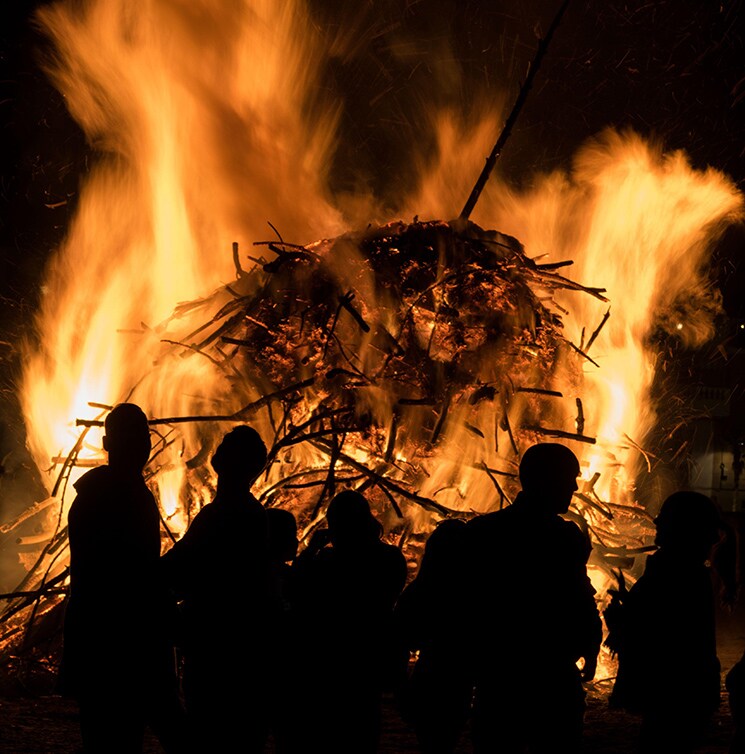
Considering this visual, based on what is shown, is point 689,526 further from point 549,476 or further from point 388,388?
point 388,388

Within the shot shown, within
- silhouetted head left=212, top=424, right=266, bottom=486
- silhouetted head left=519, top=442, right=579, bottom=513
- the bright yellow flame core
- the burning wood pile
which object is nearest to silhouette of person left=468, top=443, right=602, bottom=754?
silhouetted head left=519, top=442, right=579, bottom=513

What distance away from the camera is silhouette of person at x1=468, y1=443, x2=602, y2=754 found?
3.04 metres

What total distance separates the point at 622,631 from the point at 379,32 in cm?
770

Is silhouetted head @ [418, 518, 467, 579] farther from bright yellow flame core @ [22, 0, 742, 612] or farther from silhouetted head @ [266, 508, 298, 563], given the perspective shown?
bright yellow flame core @ [22, 0, 742, 612]

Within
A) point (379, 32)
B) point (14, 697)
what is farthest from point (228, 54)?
point (14, 697)

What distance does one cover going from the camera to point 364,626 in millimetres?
3240

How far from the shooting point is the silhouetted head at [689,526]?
3.14m

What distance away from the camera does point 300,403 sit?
19.8 ft

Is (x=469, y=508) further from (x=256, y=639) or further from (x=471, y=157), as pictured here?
(x=471, y=157)

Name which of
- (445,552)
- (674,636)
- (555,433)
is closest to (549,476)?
(445,552)

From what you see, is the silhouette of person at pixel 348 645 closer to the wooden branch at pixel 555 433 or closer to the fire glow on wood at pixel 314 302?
the fire glow on wood at pixel 314 302

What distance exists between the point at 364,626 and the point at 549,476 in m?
0.83

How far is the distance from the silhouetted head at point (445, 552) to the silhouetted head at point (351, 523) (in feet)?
0.76

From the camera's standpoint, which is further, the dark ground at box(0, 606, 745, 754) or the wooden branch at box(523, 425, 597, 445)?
the wooden branch at box(523, 425, 597, 445)
